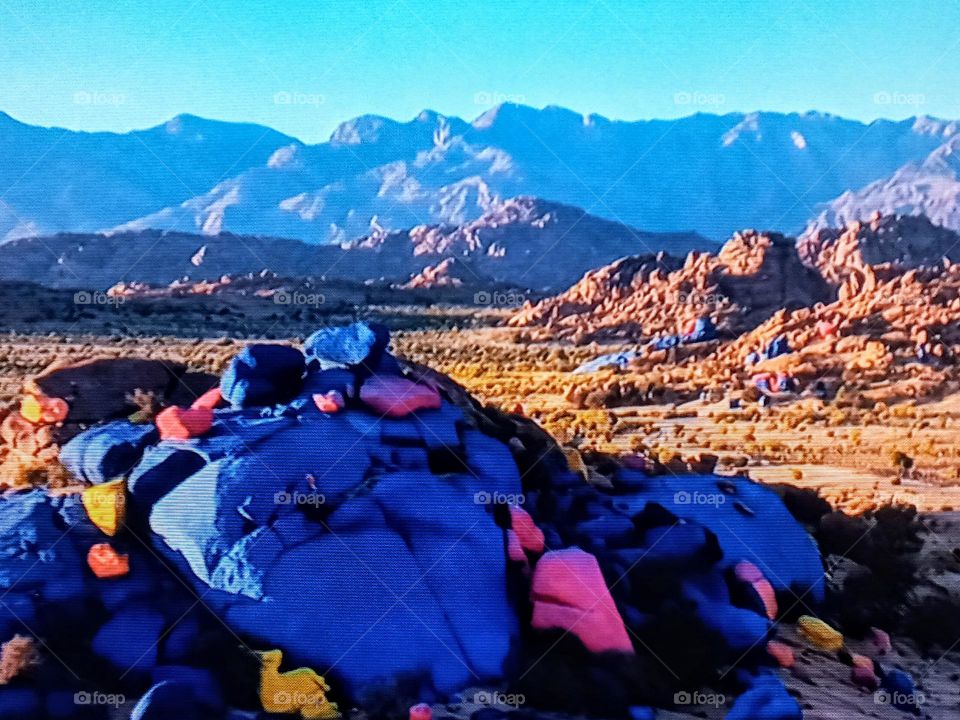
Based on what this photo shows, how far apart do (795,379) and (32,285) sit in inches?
407

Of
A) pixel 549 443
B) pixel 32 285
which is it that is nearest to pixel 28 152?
pixel 32 285

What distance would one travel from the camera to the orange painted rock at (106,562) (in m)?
5.72

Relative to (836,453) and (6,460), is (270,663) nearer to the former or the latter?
(6,460)

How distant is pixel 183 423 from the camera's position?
619 centimetres
